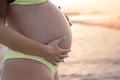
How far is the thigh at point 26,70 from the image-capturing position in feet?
5.32

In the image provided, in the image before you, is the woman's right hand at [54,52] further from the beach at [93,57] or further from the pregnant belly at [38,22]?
the beach at [93,57]

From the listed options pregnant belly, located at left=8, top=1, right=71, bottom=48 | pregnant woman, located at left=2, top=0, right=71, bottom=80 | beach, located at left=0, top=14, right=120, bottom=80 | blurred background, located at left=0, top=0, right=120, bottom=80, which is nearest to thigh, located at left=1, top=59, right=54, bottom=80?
pregnant woman, located at left=2, top=0, right=71, bottom=80

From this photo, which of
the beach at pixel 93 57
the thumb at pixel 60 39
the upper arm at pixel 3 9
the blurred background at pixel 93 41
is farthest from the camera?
the blurred background at pixel 93 41

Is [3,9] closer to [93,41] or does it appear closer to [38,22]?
[38,22]

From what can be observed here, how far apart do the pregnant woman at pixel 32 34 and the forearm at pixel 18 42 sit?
0.01m

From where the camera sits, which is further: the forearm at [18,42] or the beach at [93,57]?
the beach at [93,57]

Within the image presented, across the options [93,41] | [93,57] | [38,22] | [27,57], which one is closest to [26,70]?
[27,57]

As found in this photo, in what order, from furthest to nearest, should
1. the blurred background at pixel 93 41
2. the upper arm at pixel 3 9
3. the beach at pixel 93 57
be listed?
the blurred background at pixel 93 41 < the beach at pixel 93 57 < the upper arm at pixel 3 9

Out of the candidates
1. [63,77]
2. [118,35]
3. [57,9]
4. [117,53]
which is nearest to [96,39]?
[118,35]

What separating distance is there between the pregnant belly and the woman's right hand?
28 mm

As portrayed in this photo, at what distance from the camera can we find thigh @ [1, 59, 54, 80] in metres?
1.62

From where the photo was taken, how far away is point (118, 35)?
23.2ft

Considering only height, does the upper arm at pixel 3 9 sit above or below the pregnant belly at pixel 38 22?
above

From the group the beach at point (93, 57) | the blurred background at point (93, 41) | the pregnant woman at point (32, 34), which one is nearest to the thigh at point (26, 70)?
the pregnant woman at point (32, 34)
